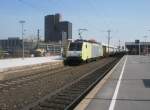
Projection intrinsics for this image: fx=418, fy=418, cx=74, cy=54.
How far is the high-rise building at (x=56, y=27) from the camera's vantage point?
2844 inches

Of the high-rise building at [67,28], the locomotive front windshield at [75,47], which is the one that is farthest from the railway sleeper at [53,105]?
the high-rise building at [67,28]

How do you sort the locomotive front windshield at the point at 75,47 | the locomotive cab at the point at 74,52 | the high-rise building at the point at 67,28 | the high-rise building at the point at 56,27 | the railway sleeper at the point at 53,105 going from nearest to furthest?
the railway sleeper at the point at 53,105
the locomotive cab at the point at 74,52
the locomotive front windshield at the point at 75,47
the high-rise building at the point at 56,27
the high-rise building at the point at 67,28

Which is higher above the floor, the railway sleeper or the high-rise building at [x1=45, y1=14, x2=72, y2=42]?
the high-rise building at [x1=45, y1=14, x2=72, y2=42]

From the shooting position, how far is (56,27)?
69438 millimetres

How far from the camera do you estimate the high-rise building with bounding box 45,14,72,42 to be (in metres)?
72.2

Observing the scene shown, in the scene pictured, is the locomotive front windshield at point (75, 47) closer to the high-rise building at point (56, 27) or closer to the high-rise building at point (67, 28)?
the high-rise building at point (56, 27)

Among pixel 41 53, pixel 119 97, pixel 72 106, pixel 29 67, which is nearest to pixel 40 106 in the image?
pixel 72 106

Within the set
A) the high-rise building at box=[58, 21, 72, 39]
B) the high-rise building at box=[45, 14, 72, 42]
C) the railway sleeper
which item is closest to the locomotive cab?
the high-rise building at box=[45, 14, 72, 42]

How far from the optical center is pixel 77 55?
49750 millimetres

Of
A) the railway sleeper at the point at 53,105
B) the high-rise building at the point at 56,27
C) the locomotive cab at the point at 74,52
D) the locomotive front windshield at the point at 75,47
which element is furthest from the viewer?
the high-rise building at the point at 56,27

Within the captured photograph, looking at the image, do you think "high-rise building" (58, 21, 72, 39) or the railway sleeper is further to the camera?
"high-rise building" (58, 21, 72, 39)

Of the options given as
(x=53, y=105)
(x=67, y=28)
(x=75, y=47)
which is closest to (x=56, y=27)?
(x=75, y=47)

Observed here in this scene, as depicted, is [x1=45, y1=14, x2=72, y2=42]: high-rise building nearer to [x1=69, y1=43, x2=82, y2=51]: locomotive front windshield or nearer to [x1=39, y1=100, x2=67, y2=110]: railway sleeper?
[x1=69, y1=43, x2=82, y2=51]: locomotive front windshield

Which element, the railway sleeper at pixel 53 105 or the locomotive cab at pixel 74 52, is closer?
the railway sleeper at pixel 53 105
